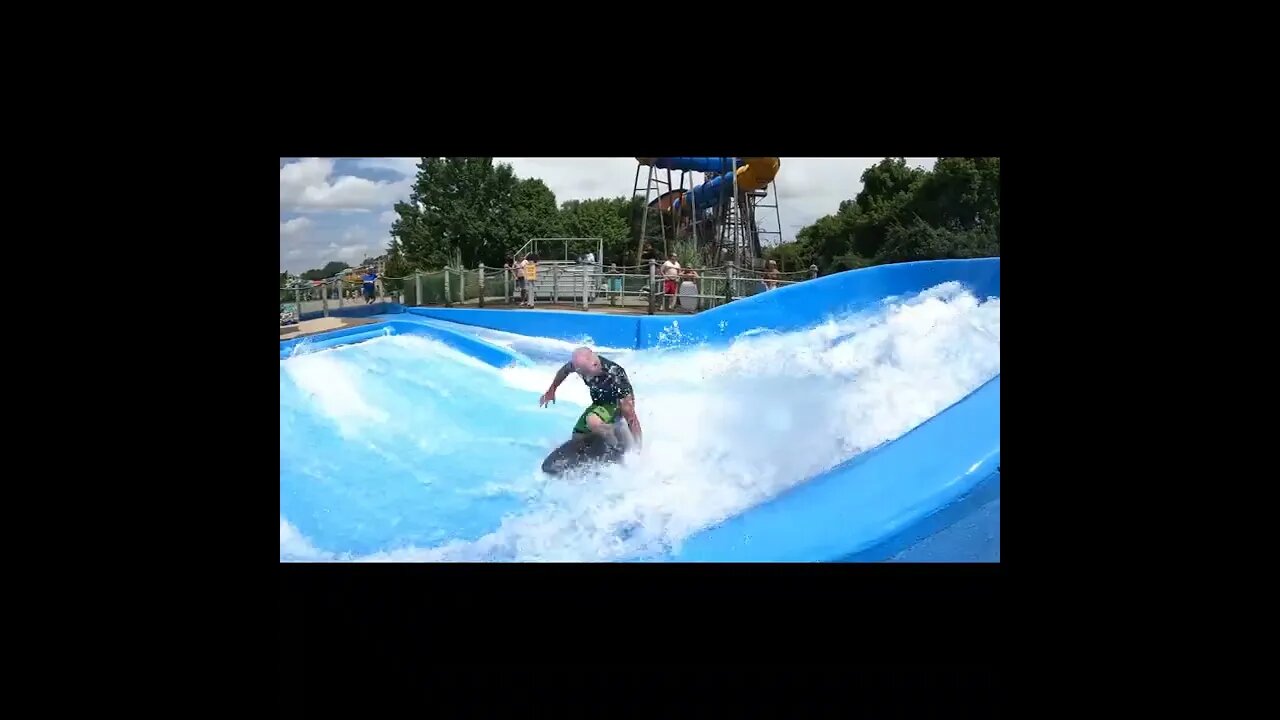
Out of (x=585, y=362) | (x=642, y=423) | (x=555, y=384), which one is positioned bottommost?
(x=642, y=423)

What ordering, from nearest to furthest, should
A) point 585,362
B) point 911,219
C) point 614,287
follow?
point 585,362 < point 911,219 < point 614,287

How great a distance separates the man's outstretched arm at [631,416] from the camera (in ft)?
14.1

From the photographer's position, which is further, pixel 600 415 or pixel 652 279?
pixel 652 279

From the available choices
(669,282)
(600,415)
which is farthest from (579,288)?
(600,415)

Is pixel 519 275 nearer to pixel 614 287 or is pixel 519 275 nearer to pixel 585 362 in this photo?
pixel 614 287

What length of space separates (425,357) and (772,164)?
267cm

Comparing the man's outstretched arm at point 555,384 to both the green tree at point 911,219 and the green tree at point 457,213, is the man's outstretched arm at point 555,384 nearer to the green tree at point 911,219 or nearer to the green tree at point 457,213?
the green tree at point 457,213

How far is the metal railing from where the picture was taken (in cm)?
483

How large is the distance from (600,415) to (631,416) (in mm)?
175

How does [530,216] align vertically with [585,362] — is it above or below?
above

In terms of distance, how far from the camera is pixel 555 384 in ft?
14.3

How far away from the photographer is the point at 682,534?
3926 millimetres

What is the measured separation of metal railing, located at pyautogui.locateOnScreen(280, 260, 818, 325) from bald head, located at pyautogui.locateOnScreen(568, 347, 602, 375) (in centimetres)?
64

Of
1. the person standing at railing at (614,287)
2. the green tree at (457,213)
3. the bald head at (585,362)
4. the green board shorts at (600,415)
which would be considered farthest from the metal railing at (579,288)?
the green board shorts at (600,415)
